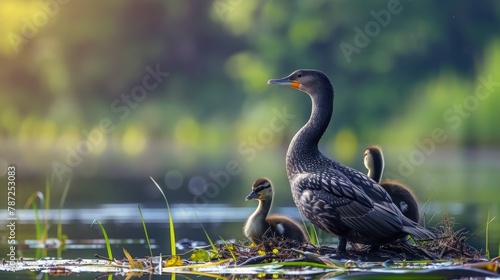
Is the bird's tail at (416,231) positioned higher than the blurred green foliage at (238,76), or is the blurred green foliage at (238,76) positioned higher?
the blurred green foliage at (238,76)

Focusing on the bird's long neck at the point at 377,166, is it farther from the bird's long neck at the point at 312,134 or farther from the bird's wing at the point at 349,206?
the bird's wing at the point at 349,206

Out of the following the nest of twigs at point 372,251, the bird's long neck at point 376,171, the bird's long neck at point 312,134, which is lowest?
the nest of twigs at point 372,251

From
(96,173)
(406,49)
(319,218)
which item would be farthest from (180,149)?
(319,218)

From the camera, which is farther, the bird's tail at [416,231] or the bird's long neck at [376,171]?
the bird's long neck at [376,171]

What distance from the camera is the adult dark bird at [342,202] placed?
8039 mm

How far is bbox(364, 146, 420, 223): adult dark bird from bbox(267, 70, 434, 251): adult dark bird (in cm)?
86

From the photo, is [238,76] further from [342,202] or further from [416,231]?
[416,231]

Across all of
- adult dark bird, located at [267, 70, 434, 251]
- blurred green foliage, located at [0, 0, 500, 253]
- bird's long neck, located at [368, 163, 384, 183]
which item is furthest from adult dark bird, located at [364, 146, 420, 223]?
blurred green foliage, located at [0, 0, 500, 253]

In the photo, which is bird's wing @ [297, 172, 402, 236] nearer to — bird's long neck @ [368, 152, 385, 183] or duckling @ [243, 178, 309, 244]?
duckling @ [243, 178, 309, 244]

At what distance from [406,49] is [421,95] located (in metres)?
3.08

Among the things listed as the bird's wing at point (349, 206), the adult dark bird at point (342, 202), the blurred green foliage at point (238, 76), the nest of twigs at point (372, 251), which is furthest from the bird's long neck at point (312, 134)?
the blurred green foliage at point (238, 76)

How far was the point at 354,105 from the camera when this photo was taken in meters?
35.1

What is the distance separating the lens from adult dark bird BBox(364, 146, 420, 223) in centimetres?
921

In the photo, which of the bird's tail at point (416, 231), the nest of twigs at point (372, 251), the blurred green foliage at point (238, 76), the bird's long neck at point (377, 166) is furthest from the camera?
the blurred green foliage at point (238, 76)
